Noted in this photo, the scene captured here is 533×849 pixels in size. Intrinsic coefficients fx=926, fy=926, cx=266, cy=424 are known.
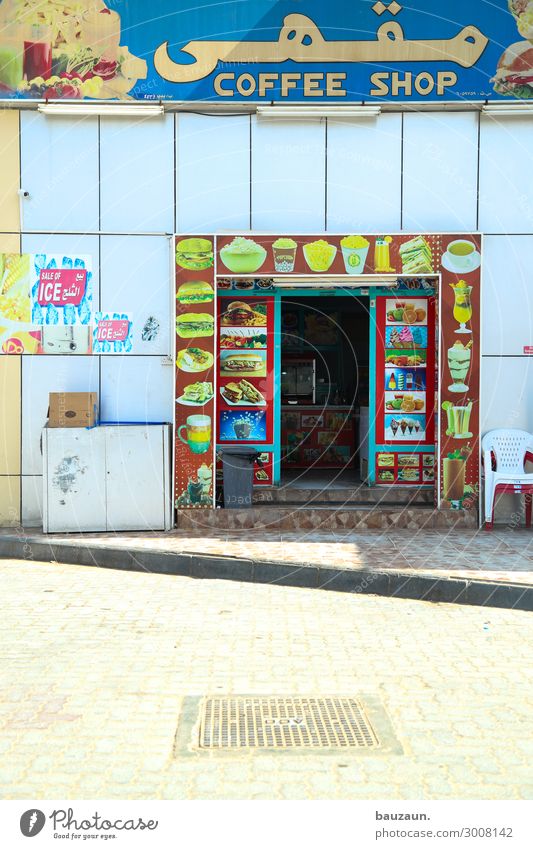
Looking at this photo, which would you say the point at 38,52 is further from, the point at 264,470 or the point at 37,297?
the point at 264,470

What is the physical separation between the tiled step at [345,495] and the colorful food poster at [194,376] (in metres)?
0.88

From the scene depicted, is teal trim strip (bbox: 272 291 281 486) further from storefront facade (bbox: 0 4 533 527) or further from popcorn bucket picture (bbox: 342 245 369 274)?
popcorn bucket picture (bbox: 342 245 369 274)

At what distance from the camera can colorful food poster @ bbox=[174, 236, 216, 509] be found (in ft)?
34.6

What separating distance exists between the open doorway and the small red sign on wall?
3.52m

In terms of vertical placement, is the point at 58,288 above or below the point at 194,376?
above


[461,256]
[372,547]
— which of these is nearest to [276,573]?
[372,547]

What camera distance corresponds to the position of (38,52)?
1078cm

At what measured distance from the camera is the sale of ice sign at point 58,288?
1082 cm

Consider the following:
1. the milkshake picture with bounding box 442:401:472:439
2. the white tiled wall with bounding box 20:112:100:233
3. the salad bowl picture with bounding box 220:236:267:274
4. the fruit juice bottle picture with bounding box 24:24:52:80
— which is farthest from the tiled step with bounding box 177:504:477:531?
the fruit juice bottle picture with bounding box 24:24:52:80

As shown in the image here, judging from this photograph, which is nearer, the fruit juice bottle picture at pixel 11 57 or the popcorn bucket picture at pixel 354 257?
the popcorn bucket picture at pixel 354 257

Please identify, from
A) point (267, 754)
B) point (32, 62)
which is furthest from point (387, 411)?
point (267, 754)

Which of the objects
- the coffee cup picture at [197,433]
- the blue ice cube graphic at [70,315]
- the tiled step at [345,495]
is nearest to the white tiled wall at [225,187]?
the blue ice cube graphic at [70,315]

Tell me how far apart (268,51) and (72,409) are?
15.4 feet

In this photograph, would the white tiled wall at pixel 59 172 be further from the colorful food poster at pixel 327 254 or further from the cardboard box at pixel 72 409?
the cardboard box at pixel 72 409
